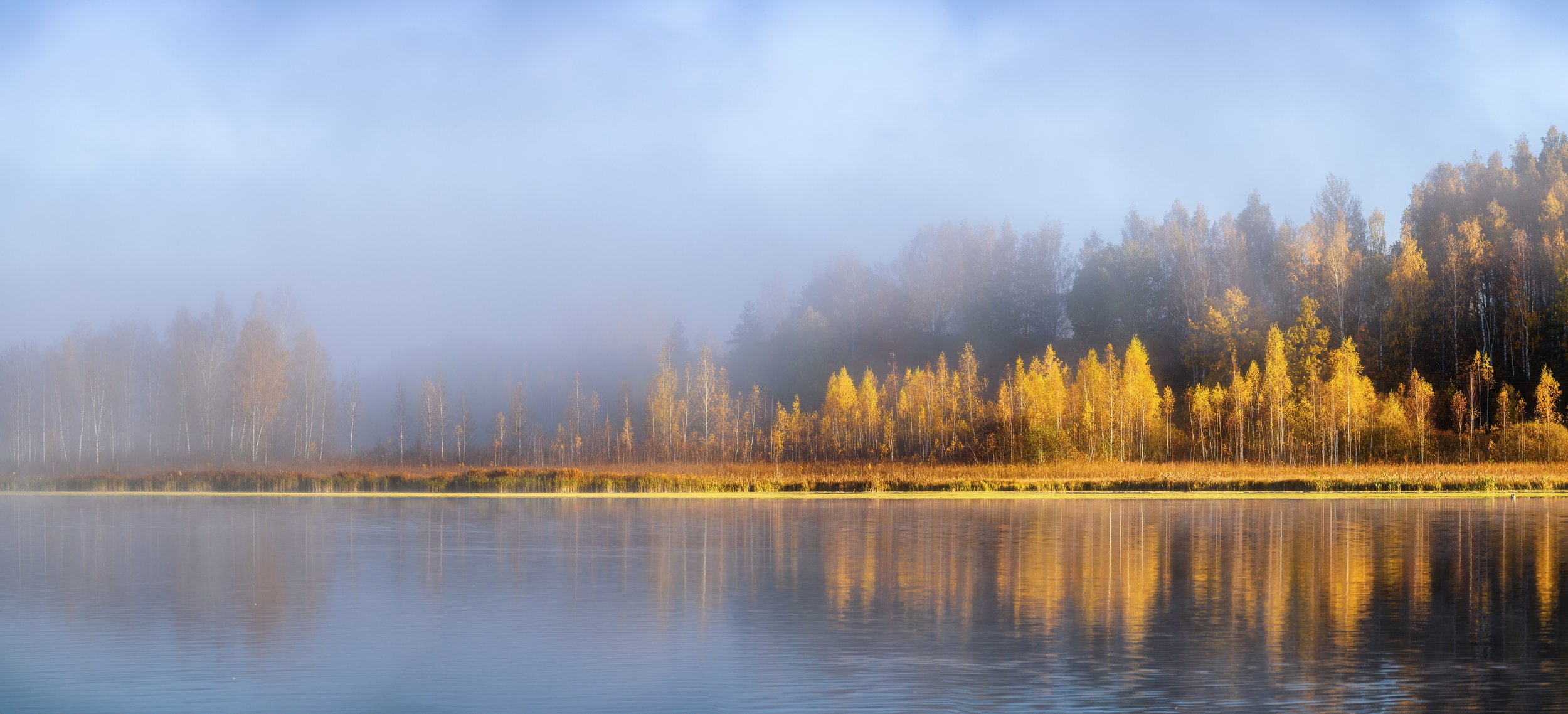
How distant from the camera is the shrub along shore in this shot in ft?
162

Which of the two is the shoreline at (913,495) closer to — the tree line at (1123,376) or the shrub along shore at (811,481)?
A: the shrub along shore at (811,481)

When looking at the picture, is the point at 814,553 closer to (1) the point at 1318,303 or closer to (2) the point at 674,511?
(2) the point at 674,511

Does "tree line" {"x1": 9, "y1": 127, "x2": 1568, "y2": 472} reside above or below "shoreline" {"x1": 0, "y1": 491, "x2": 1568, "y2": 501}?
above

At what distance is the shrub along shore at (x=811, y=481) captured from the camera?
4938 cm

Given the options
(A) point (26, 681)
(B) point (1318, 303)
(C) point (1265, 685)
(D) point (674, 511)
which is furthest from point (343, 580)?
(B) point (1318, 303)

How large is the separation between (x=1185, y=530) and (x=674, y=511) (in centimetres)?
1559

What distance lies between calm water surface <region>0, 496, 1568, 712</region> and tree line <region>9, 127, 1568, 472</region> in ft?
128

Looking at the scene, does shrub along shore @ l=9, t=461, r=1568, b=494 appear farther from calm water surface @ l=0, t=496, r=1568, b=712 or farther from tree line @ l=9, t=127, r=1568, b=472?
calm water surface @ l=0, t=496, r=1568, b=712

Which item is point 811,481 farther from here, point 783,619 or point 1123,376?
point 783,619

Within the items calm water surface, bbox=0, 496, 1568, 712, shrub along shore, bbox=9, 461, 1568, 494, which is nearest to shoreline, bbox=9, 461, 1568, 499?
shrub along shore, bbox=9, 461, 1568, 494

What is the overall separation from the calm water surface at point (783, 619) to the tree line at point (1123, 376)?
128 ft

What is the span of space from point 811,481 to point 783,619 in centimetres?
3546

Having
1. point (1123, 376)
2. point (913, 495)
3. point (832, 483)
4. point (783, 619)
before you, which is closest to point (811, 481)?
point (832, 483)

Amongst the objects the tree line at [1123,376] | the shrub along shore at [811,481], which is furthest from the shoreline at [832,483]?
the tree line at [1123,376]
